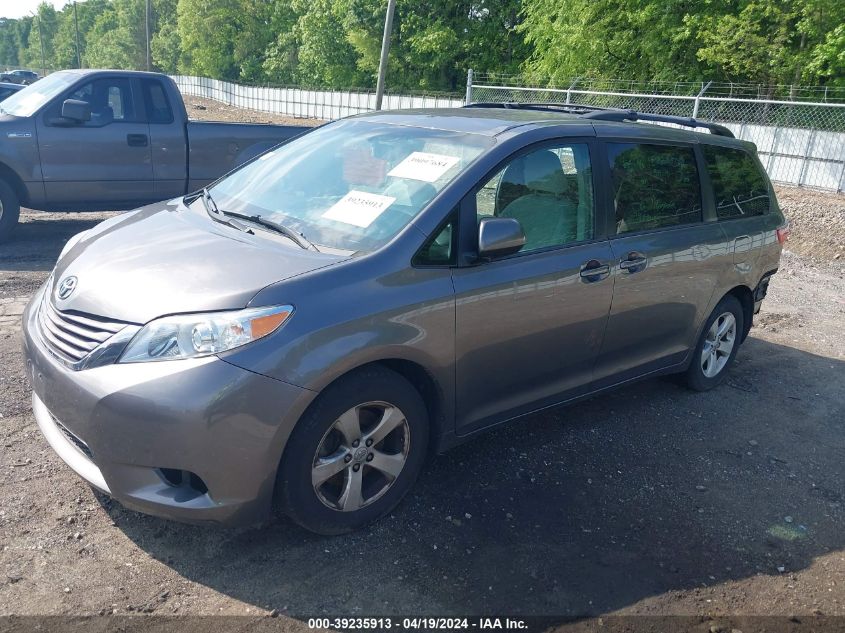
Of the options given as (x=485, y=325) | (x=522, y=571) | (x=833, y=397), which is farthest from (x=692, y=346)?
(x=522, y=571)

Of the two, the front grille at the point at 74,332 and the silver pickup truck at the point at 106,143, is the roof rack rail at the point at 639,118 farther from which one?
the silver pickup truck at the point at 106,143

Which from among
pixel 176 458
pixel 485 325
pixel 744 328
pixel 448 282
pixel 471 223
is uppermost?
pixel 471 223

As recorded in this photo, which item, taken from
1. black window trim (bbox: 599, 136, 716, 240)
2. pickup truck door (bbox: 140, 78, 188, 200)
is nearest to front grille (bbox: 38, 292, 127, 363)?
black window trim (bbox: 599, 136, 716, 240)

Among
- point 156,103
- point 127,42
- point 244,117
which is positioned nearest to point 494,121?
point 156,103

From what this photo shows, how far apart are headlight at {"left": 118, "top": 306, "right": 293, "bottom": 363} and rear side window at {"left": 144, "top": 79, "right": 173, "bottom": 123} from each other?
6.60 meters

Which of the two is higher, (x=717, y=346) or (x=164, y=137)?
(x=164, y=137)

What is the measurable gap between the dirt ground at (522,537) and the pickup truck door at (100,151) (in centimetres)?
376

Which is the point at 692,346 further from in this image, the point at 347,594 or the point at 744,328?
the point at 347,594

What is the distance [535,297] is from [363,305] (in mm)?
1056

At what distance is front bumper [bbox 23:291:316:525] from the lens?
9.06ft

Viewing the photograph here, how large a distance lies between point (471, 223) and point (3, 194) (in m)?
6.58

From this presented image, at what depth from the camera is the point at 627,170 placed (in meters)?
4.33

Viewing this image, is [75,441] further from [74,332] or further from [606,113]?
[606,113]

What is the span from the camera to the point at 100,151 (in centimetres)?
833
